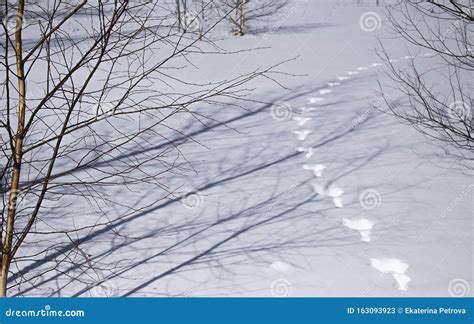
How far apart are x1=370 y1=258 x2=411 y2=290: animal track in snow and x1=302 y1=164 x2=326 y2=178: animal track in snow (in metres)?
1.64

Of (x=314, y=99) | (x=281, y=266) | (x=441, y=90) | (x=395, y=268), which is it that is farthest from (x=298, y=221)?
(x=441, y=90)

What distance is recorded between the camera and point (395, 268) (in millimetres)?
2857

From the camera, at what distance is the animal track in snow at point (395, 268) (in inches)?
107

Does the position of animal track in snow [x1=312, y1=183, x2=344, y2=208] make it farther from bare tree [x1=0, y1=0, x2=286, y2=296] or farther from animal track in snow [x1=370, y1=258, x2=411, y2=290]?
bare tree [x1=0, y1=0, x2=286, y2=296]

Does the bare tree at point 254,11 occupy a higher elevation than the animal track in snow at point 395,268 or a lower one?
higher

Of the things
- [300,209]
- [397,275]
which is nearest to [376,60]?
[300,209]

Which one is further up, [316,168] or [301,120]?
[301,120]

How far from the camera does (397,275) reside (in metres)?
2.78

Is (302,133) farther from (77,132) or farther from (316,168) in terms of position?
(77,132)

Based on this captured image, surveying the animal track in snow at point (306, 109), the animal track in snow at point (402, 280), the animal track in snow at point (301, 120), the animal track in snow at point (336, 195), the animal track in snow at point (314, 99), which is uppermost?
the animal track in snow at point (314, 99)

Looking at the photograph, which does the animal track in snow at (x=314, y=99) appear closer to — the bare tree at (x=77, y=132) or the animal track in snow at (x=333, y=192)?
the bare tree at (x=77, y=132)

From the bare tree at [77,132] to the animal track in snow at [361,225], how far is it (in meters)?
1.37

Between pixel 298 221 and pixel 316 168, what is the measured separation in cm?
132

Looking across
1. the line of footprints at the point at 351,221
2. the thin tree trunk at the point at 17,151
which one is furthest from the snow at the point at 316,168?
the thin tree trunk at the point at 17,151
